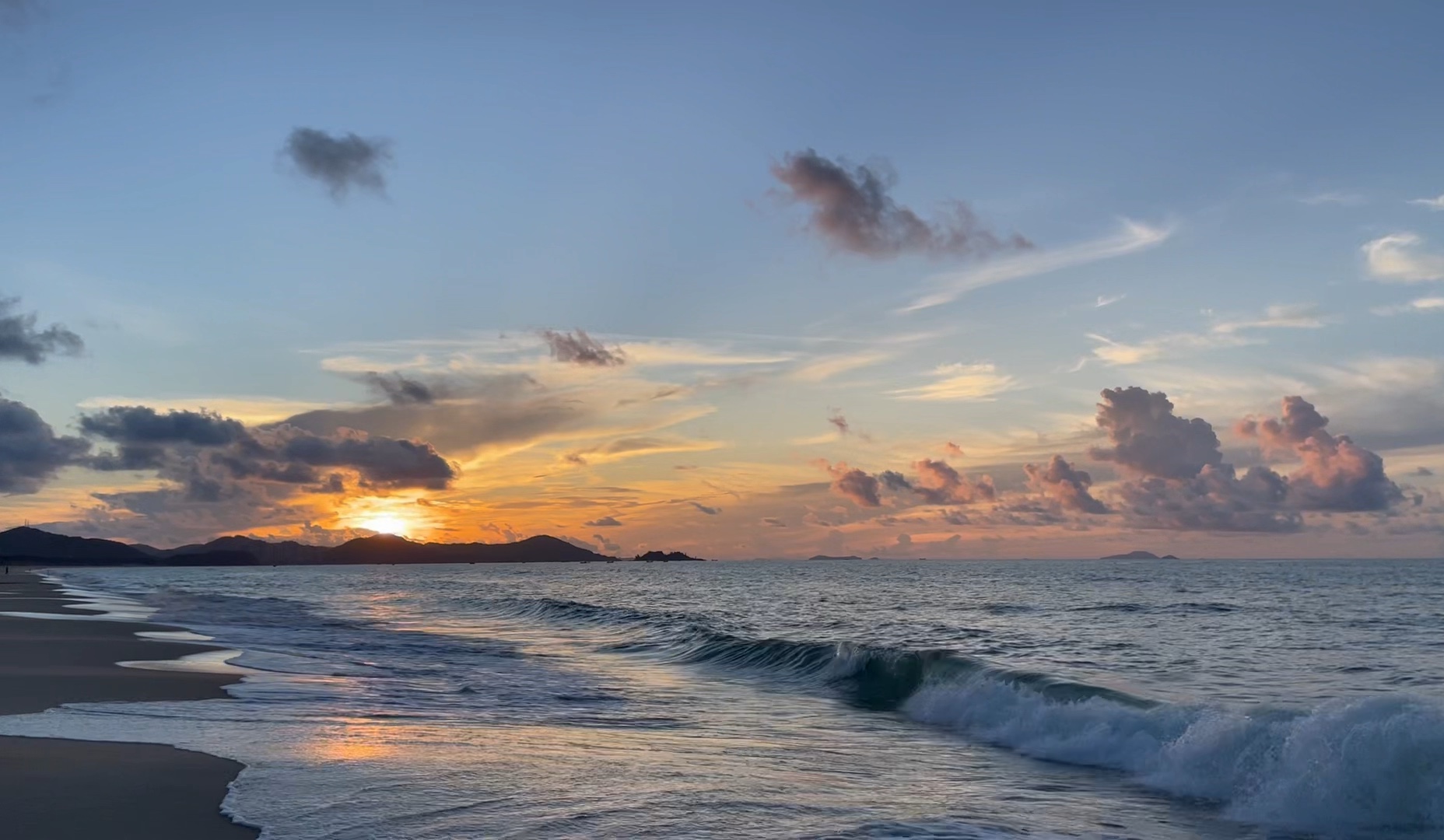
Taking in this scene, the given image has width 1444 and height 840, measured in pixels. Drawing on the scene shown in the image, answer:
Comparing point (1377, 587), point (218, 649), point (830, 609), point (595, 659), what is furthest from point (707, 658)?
point (1377, 587)

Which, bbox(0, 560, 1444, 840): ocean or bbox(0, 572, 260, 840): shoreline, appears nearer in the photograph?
bbox(0, 572, 260, 840): shoreline

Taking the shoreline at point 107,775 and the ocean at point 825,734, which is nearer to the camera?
the shoreline at point 107,775

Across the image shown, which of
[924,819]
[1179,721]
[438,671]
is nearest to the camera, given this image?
[924,819]

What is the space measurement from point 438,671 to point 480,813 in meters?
15.7

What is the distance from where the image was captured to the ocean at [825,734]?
10.3m

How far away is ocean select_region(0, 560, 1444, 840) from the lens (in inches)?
407

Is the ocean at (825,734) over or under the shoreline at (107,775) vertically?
under

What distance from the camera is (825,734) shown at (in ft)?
55.2

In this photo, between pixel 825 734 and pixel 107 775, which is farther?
pixel 825 734

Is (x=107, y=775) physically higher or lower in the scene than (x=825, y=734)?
higher

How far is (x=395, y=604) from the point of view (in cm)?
6397

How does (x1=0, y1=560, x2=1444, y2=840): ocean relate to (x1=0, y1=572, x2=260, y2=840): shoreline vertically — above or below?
below

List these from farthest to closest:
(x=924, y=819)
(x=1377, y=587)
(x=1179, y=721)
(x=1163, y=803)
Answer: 1. (x=1377, y=587)
2. (x=1179, y=721)
3. (x=1163, y=803)
4. (x=924, y=819)

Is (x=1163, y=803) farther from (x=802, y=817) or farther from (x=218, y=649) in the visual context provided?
(x=218, y=649)
